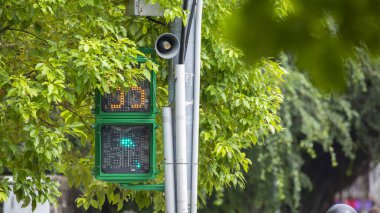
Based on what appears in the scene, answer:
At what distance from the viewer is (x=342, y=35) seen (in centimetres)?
278

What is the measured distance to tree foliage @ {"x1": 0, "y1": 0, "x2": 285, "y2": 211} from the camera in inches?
379

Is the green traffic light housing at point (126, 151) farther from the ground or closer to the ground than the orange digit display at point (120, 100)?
closer to the ground

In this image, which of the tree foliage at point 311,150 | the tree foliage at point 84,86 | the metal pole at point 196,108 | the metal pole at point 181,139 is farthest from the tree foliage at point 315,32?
the tree foliage at point 311,150

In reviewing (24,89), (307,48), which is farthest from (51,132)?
(307,48)

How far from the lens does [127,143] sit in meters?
9.37

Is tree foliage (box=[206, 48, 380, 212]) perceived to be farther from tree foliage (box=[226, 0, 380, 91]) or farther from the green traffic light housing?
tree foliage (box=[226, 0, 380, 91])

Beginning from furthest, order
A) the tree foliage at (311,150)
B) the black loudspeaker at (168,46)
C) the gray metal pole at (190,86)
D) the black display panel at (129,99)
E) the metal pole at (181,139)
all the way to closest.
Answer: the tree foliage at (311,150) → the gray metal pole at (190,86) → the black display panel at (129,99) → the metal pole at (181,139) → the black loudspeaker at (168,46)

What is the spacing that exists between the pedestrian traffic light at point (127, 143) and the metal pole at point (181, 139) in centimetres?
20

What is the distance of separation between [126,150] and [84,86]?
2.30 ft

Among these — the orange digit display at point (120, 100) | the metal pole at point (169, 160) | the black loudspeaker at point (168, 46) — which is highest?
the black loudspeaker at point (168, 46)

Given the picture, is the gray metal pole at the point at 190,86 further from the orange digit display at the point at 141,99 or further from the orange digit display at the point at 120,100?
the orange digit display at the point at 120,100

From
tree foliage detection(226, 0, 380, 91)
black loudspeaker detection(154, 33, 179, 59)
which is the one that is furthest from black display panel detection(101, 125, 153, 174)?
tree foliage detection(226, 0, 380, 91)

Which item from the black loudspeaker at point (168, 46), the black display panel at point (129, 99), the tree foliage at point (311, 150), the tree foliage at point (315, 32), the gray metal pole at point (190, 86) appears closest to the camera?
the tree foliage at point (315, 32)

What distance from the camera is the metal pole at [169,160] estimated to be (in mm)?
9422
